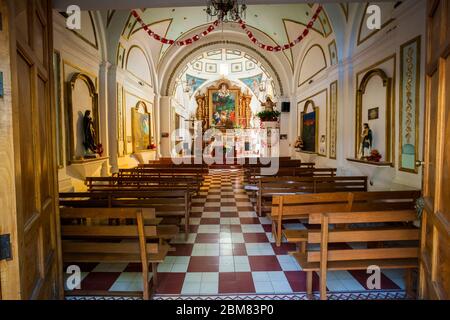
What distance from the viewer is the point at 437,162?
178 cm

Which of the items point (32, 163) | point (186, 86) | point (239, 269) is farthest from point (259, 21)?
point (32, 163)

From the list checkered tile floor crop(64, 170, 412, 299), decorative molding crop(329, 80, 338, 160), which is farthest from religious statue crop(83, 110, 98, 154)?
decorative molding crop(329, 80, 338, 160)

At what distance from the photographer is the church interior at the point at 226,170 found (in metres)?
1.72

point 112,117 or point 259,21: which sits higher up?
point 259,21

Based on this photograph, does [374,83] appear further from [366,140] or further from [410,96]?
[410,96]

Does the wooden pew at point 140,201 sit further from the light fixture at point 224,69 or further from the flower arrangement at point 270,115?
the light fixture at point 224,69

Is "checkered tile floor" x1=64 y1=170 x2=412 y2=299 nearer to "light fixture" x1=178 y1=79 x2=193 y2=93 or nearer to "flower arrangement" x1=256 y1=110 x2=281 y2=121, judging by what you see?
"flower arrangement" x1=256 y1=110 x2=281 y2=121

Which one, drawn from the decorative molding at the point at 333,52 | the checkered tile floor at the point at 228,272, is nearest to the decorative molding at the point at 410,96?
the checkered tile floor at the point at 228,272

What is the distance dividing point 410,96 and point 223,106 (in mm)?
16183

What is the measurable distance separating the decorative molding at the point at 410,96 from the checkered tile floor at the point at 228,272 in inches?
98.1

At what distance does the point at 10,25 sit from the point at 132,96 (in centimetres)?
842

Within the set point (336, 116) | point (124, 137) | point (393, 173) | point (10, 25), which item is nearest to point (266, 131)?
point (336, 116)

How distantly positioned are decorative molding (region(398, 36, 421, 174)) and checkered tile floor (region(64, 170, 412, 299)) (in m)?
2.49
